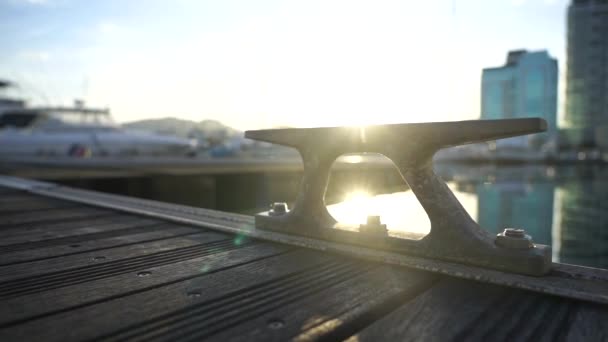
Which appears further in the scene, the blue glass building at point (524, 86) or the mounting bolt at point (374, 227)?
the blue glass building at point (524, 86)

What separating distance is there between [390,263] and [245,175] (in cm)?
819

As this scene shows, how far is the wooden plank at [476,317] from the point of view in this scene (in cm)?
99

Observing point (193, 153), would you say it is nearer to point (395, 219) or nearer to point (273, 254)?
point (395, 219)

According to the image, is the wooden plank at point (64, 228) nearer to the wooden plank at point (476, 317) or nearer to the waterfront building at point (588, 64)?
the wooden plank at point (476, 317)

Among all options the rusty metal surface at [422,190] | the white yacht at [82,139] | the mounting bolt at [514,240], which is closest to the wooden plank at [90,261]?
the rusty metal surface at [422,190]

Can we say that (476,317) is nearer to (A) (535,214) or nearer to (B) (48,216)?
(B) (48,216)

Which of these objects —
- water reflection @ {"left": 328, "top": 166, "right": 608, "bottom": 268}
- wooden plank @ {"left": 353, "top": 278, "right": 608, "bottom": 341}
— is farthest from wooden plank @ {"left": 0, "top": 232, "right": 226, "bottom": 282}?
water reflection @ {"left": 328, "top": 166, "right": 608, "bottom": 268}

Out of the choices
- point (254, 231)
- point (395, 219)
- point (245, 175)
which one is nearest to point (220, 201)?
point (245, 175)

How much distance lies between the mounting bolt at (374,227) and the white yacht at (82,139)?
96.1 ft

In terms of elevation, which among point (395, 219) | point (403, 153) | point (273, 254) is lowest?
point (395, 219)

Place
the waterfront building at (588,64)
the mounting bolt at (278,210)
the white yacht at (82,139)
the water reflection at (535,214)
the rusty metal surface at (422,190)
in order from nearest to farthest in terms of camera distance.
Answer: the rusty metal surface at (422,190) < the mounting bolt at (278,210) < the water reflection at (535,214) < the white yacht at (82,139) < the waterfront building at (588,64)

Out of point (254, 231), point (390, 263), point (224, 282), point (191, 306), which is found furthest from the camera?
point (254, 231)

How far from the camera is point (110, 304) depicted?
1.19 meters

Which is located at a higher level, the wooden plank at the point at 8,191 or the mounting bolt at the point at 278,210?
the mounting bolt at the point at 278,210
